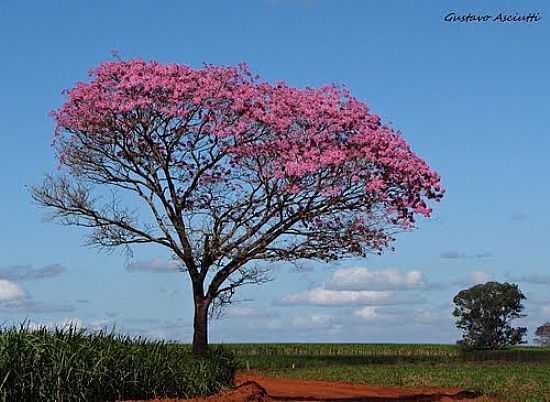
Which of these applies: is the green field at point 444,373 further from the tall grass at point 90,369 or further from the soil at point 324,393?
the tall grass at point 90,369

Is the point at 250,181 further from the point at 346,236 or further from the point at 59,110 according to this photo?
the point at 59,110

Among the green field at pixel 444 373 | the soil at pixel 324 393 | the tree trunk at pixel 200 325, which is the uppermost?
the tree trunk at pixel 200 325

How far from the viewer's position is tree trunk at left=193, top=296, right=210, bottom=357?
31.1 meters

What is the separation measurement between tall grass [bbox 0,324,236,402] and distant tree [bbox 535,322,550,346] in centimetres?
9008

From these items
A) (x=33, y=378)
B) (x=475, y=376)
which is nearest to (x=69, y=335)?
(x=33, y=378)

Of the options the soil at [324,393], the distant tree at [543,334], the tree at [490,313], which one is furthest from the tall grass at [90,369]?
the distant tree at [543,334]

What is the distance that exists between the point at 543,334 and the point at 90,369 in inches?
3756

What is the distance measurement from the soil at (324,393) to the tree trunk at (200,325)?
1841 mm

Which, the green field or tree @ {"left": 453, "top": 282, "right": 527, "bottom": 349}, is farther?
tree @ {"left": 453, "top": 282, "right": 527, "bottom": 349}

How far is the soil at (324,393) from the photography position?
24.4 m

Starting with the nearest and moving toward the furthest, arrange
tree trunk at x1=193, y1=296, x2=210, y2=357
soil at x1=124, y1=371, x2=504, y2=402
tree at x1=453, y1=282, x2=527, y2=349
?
soil at x1=124, y1=371, x2=504, y2=402
tree trunk at x1=193, y1=296, x2=210, y2=357
tree at x1=453, y1=282, x2=527, y2=349

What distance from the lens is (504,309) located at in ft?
281

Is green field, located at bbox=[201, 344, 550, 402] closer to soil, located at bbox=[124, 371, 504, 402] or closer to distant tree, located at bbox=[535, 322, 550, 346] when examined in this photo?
soil, located at bbox=[124, 371, 504, 402]

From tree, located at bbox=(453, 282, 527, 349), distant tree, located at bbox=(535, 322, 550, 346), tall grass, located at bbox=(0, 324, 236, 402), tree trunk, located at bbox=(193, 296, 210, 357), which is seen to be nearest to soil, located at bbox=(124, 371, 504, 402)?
tall grass, located at bbox=(0, 324, 236, 402)
